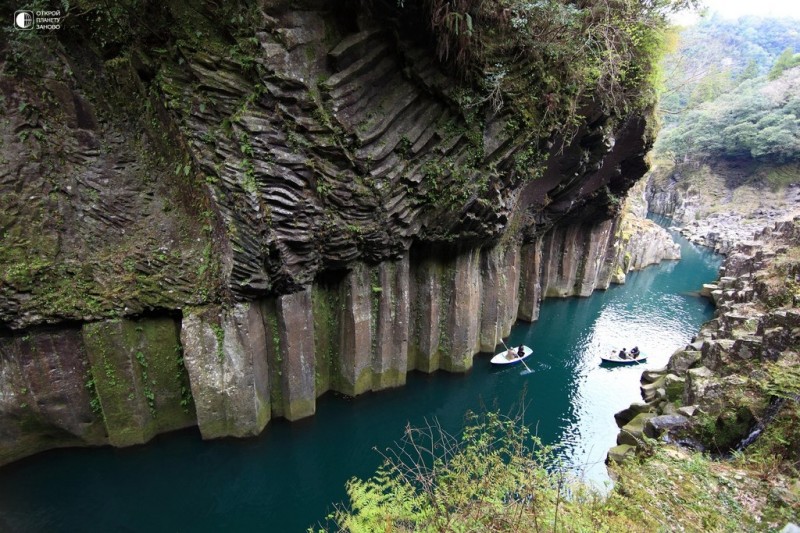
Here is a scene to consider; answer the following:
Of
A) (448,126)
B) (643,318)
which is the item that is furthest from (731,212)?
(448,126)

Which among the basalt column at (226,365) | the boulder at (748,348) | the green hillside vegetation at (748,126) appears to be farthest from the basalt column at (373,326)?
the green hillside vegetation at (748,126)

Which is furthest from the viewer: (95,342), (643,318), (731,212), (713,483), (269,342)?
(731,212)

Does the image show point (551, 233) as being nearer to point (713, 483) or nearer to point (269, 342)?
point (269, 342)

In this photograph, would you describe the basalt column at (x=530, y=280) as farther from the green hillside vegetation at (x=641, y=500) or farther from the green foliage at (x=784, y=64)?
the green foliage at (x=784, y=64)

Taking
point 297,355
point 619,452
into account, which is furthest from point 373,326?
point 619,452

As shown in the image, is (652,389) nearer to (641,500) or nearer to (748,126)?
(641,500)

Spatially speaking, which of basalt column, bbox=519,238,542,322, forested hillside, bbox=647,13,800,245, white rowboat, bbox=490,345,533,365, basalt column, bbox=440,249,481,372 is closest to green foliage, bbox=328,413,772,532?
basalt column, bbox=440,249,481,372
